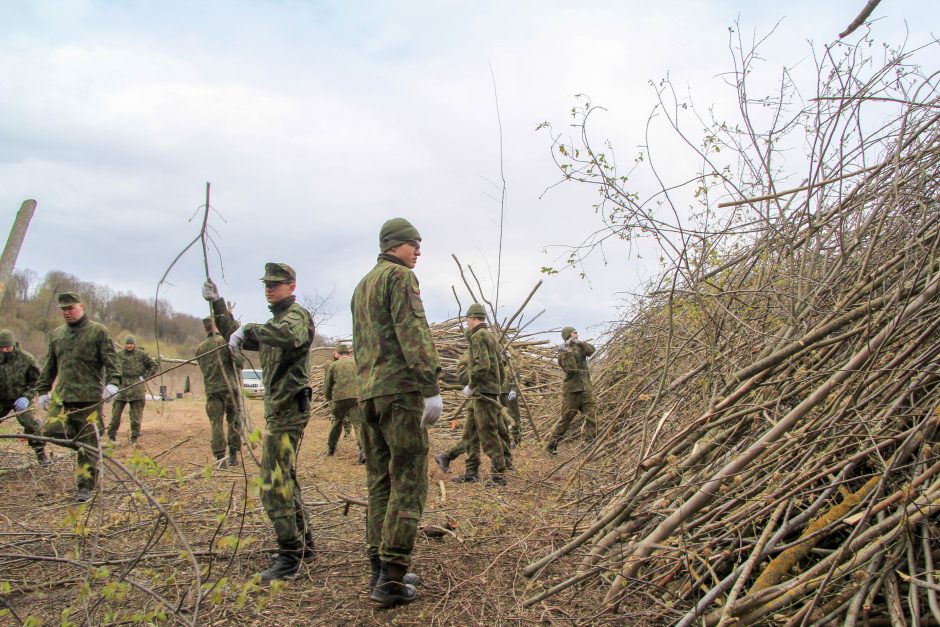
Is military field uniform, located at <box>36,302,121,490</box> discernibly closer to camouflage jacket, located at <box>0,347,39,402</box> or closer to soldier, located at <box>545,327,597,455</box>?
camouflage jacket, located at <box>0,347,39,402</box>

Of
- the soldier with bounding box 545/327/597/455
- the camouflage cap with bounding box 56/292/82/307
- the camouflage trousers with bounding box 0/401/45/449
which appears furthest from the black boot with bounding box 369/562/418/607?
the camouflage trousers with bounding box 0/401/45/449

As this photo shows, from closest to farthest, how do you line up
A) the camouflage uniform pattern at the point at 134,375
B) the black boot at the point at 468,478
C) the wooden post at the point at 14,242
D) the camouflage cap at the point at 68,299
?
1. the wooden post at the point at 14,242
2. the camouflage cap at the point at 68,299
3. the black boot at the point at 468,478
4. the camouflage uniform pattern at the point at 134,375

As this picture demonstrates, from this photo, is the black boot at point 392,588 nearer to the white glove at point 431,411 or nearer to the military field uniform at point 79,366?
the white glove at point 431,411

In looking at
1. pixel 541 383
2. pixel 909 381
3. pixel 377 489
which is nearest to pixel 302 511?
pixel 377 489

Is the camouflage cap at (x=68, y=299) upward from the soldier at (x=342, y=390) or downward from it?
upward

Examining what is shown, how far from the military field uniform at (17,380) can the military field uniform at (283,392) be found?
5.49 metres

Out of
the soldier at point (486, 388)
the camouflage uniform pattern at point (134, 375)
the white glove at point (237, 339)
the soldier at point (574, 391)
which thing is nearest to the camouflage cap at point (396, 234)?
the white glove at point (237, 339)

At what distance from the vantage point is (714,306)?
4.48 meters

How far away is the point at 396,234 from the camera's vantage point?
12.7 ft

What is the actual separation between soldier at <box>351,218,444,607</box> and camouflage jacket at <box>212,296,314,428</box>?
Answer: 0.65 m

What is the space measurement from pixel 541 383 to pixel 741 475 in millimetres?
12393

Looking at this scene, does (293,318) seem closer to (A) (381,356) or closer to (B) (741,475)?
(A) (381,356)

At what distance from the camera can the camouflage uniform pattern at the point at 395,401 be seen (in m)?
3.52

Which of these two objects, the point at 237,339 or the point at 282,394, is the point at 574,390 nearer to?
the point at 282,394
